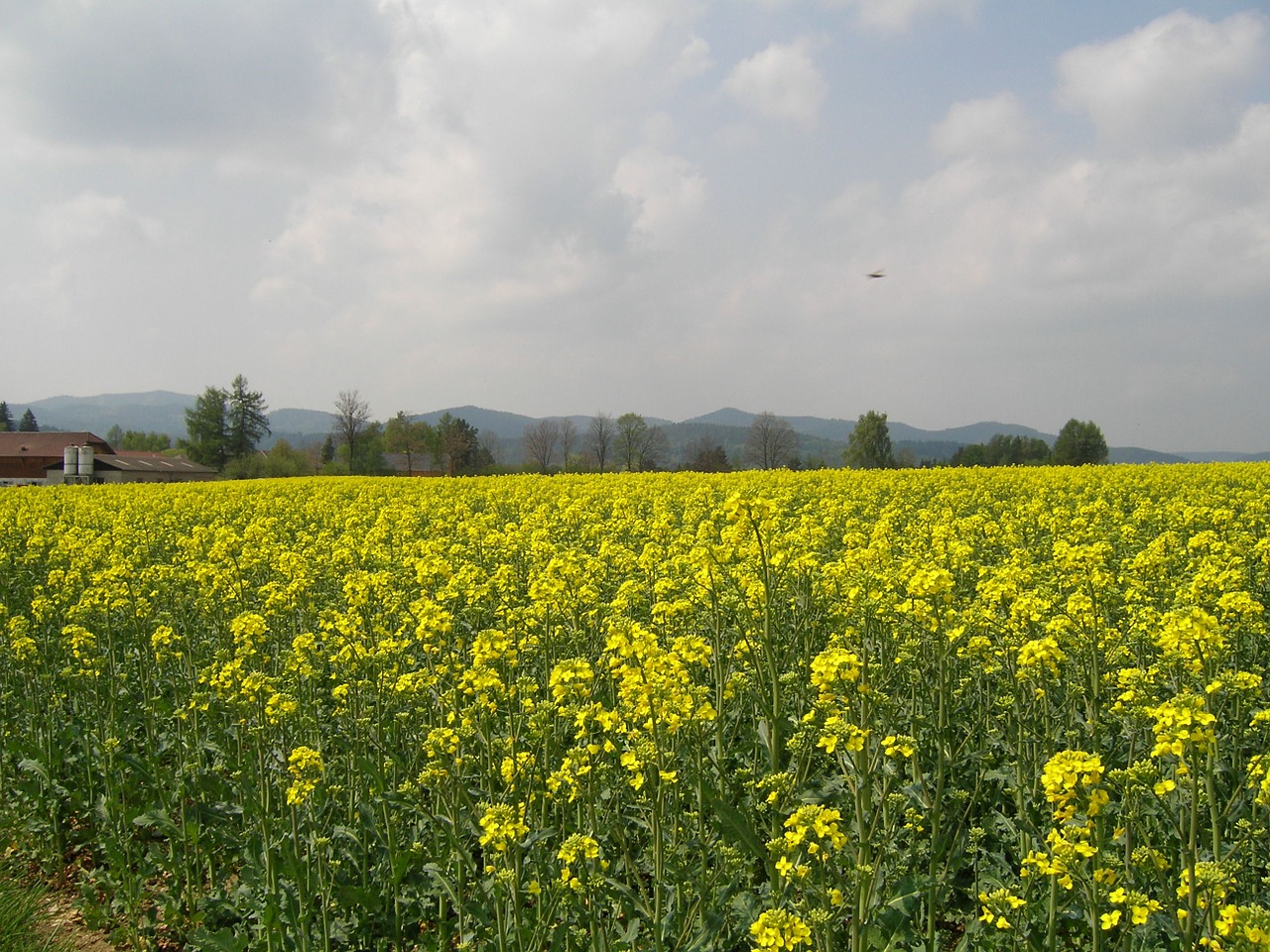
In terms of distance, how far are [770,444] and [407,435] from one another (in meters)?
44.9

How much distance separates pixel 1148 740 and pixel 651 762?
290 cm

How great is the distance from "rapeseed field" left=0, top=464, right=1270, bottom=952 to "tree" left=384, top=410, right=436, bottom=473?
78.6 m

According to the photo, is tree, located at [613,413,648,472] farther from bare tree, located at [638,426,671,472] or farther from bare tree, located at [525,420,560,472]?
bare tree, located at [525,420,560,472]

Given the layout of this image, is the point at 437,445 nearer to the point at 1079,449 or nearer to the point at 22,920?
the point at 1079,449

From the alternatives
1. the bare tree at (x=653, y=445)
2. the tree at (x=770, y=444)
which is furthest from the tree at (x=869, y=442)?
the bare tree at (x=653, y=445)

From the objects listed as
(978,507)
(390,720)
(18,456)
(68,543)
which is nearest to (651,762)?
(390,720)

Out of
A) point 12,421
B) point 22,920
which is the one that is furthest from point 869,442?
point 12,421

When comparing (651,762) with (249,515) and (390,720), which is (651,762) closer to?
(390,720)

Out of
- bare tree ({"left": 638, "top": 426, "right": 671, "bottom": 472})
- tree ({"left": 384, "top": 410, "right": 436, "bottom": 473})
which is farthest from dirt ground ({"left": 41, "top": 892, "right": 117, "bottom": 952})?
bare tree ({"left": 638, "top": 426, "right": 671, "bottom": 472})

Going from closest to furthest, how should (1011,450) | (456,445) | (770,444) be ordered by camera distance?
(456,445) → (1011,450) → (770,444)

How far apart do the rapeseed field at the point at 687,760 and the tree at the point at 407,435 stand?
78.6 metres

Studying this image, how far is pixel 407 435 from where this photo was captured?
8381 centimetres

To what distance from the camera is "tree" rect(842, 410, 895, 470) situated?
260ft

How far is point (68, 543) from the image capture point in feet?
29.9
